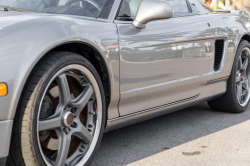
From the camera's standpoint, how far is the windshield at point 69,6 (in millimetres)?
2721

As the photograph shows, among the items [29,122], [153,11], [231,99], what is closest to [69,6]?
[153,11]

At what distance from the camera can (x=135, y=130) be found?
11.5 feet

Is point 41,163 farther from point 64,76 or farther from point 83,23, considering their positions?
point 83,23

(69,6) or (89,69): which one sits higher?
(69,6)

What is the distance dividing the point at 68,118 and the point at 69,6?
1014mm

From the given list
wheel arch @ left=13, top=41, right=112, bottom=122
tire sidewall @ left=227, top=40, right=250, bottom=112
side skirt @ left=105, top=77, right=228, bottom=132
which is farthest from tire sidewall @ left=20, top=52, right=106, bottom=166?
tire sidewall @ left=227, top=40, right=250, bottom=112

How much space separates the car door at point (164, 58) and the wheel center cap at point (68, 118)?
1.66 ft

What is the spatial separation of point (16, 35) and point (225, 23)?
Result: 8.33 feet

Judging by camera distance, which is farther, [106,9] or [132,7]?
[132,7]

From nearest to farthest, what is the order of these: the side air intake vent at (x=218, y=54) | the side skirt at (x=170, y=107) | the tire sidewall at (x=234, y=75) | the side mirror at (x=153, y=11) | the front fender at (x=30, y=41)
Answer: the front fender at (x=30, y=41) < the side mirror at (x=153, y=11) < the side skirt at (x=170, y=107) < the side air intake vent at (x=218, y=54) < the tire sidewall at (x=234, y=75)

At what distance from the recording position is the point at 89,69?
7.66 ft

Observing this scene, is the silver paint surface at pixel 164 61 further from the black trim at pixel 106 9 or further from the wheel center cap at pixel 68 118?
the wheel center cap at pixel 68 118

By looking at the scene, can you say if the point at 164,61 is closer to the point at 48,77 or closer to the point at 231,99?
the point at 48,77

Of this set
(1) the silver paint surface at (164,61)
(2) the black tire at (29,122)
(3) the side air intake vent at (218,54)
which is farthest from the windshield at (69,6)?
(3) the side air intake vent at (218,54)
